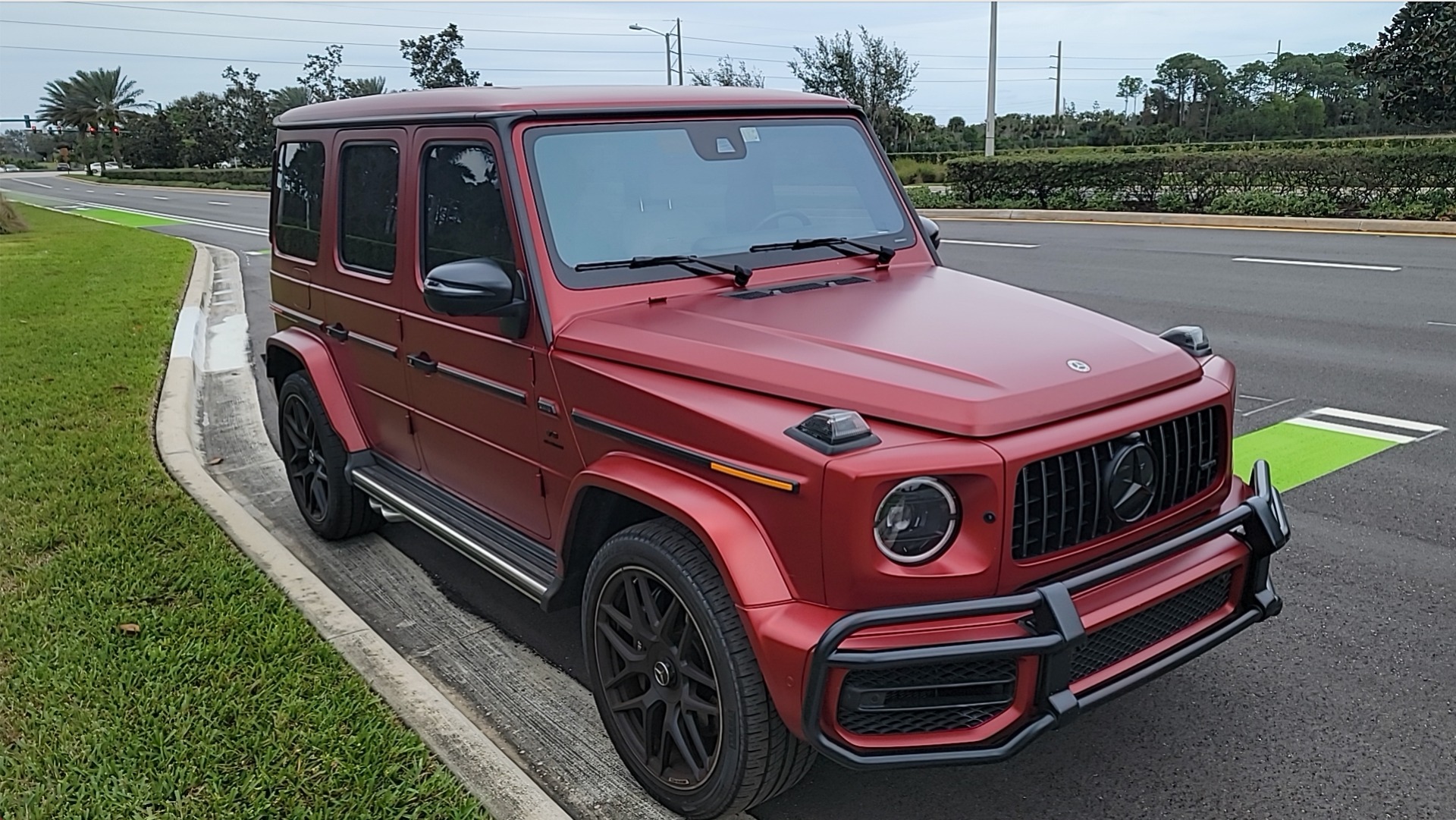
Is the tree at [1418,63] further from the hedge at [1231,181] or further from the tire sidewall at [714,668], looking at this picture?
the tire sidewall at [714,668]

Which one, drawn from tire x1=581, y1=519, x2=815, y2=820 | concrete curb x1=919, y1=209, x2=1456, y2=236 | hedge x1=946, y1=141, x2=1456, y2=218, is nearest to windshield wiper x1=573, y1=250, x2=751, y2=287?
tire x1=581, y1=519, x2=815, y2=820

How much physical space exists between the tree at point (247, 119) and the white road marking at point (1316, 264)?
7072 centimetres

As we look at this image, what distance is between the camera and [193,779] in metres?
3.23

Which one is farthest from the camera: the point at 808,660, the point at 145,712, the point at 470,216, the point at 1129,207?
the point at 1129,207

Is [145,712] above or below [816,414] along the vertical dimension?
below

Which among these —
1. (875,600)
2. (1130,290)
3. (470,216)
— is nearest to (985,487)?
(875,600)

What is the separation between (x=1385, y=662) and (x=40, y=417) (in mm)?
7521

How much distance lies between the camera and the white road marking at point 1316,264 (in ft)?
42.2

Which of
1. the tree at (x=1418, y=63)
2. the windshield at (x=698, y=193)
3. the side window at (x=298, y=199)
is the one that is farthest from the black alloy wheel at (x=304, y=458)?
the tree at (x=1418, y=63)

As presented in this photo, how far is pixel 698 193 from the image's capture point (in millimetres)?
3840

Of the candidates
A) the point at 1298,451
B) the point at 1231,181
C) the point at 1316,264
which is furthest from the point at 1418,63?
the point at 1298,451

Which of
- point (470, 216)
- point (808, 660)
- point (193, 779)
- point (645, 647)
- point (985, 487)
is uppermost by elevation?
point (470, 216)

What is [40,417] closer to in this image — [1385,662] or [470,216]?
[470,216]

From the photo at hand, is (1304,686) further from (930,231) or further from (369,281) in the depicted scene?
(369,281)
